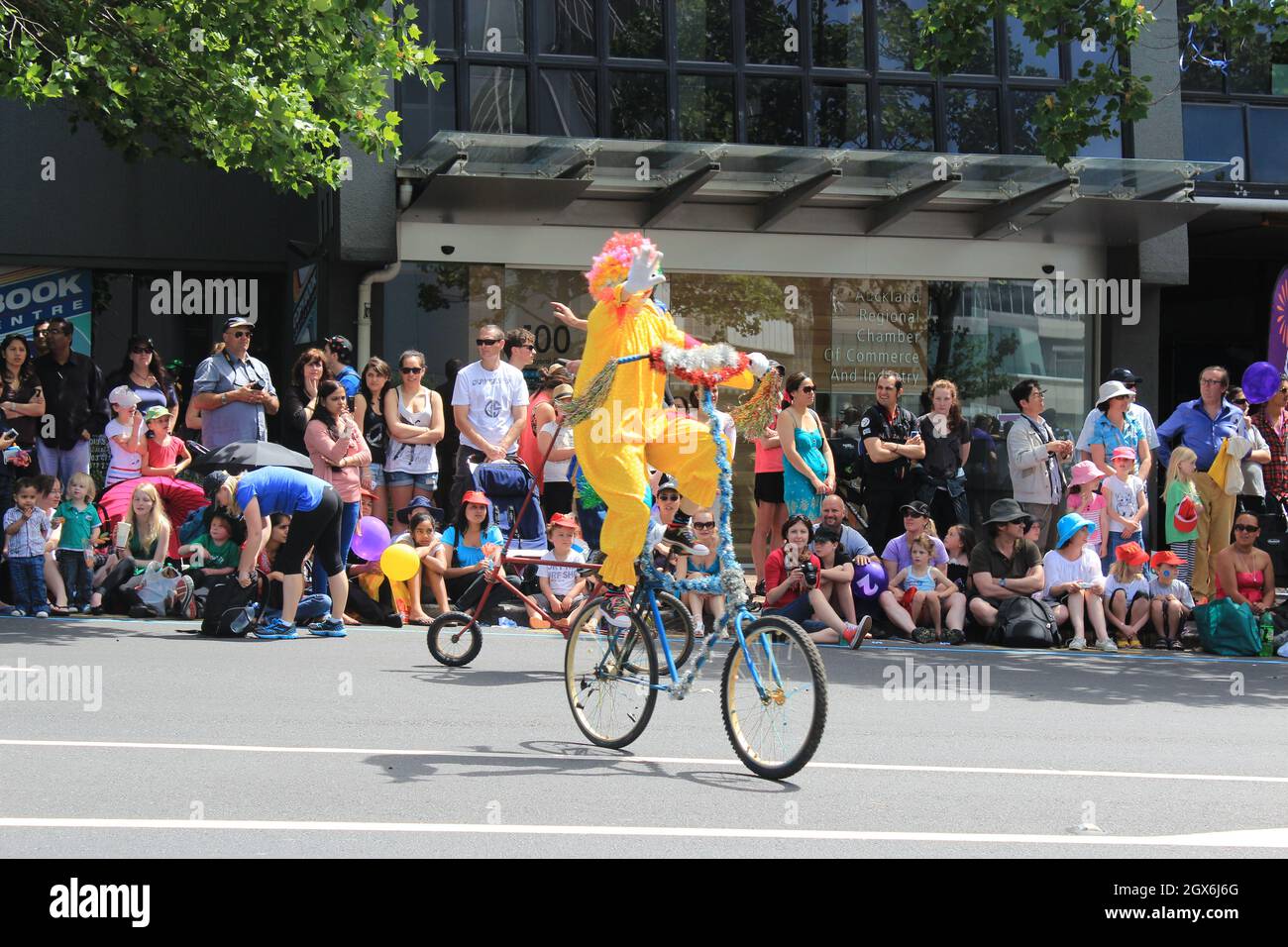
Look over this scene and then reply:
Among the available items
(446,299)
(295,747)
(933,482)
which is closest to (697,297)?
(446,299)

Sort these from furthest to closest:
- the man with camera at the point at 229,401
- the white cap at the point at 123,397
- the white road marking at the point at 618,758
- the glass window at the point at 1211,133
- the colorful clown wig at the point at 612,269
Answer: the glass window at the point at 1211,133
the man with camera at the point at 229,401
the white cap at the point at 123,397
the colorful clown wig at the point at 612,269
the white road marking at the point at 618,758

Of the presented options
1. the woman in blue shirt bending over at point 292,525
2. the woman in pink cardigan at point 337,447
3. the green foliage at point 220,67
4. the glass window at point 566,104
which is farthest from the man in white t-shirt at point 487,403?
the glass window at point 566,104

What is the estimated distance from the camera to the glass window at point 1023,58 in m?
18.6

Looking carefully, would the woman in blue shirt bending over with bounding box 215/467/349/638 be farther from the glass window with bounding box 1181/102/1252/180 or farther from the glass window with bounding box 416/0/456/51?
the glass window with bounding box 1181/102/1252/180

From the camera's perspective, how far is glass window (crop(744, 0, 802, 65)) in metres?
17.9

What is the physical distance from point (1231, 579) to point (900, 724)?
531cm

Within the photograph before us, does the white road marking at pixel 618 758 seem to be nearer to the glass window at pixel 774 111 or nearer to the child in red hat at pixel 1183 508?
the child in red hat at pixel 1183 508

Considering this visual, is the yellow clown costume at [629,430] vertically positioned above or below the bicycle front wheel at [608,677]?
above

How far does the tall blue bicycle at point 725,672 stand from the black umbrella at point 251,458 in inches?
178

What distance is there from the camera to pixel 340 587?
12.2 meters

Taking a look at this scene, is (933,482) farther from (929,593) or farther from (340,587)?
(340,587)

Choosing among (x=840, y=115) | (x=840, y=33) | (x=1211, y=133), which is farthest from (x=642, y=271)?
(x=1211, y=133)

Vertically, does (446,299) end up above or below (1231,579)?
above

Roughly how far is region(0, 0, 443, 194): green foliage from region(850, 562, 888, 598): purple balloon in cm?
505
